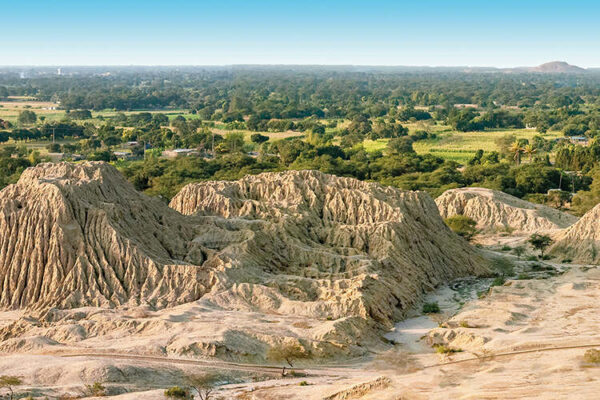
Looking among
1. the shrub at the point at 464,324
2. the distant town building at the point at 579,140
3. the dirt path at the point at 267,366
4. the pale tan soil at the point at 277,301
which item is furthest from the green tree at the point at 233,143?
the dirt path at the point at 267,366

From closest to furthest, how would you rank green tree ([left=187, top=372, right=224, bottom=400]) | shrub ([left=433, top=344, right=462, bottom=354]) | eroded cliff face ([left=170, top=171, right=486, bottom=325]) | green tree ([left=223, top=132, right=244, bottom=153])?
green tree ([left=187, top=372, right=224, bottom=400])
shrub ([left=433, top=344, right=462, bottom=354])
eroded cliff face ([left=170, top=171, right=486, bottom=325])
green tree ([left=223, top=132, right=244, bottom=153])

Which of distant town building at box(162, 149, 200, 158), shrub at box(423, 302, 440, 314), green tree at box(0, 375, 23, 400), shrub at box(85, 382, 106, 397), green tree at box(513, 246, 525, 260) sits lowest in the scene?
distant town building at box(162, 149, 200, 158)

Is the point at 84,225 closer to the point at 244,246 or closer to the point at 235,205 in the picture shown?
the point at 244,246

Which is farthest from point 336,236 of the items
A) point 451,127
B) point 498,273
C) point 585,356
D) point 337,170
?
point 451,127

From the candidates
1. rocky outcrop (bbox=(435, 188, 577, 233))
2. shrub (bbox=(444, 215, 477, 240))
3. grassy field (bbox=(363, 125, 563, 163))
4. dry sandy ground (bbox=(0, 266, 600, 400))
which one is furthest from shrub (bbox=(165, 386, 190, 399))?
grassy field (bbox=(363, 125, 563, 163))

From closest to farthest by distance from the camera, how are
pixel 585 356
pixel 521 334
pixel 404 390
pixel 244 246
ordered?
pixel 404 390
pixel 585 356
pixel 521 334
pixel 244 246

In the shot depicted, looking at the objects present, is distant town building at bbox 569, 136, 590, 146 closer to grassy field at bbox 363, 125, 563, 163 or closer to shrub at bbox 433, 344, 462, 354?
grassy field at bbox 363, 125, 563, 163
